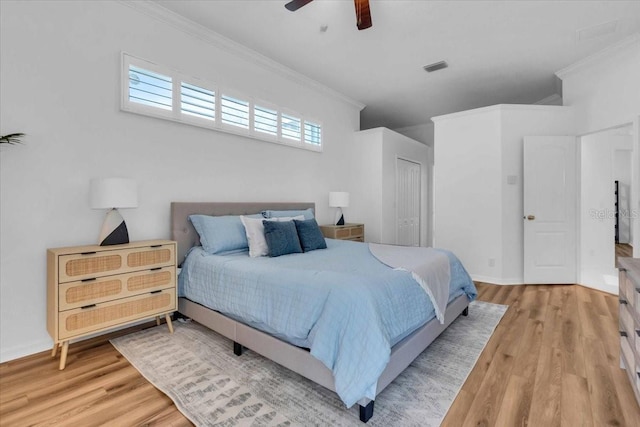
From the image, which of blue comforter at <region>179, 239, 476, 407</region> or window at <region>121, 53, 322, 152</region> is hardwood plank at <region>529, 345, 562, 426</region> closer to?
blue comforter at <region>179, 239, 476, 407</region>

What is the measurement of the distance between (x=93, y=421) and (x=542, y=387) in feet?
8.42

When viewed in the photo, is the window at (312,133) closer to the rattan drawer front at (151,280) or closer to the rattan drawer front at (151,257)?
the rattan drawer front at (151,257)

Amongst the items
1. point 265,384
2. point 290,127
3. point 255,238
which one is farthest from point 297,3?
point 265,384

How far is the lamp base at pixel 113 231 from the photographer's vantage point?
95.9 inches

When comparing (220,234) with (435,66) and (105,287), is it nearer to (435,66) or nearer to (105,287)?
(105,287)

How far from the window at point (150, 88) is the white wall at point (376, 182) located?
3.32 m

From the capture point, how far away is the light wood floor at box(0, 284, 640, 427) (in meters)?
1.62

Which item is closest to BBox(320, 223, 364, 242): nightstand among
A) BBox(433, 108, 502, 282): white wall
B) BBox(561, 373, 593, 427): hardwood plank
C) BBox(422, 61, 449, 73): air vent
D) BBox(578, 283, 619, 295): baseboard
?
BBox(433, 108, 502, 282): white wall

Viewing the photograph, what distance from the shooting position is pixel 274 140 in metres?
4.05

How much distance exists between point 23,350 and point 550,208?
19.2ft

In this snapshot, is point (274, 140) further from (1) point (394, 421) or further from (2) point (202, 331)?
(1) point (394, 421)

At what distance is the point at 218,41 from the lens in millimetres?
3354

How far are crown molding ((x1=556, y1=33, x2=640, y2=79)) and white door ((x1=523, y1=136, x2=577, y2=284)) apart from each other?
2.89ft

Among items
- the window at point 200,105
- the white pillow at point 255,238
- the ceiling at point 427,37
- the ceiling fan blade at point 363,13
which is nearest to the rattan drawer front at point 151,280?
the white pillow at point 255,238
